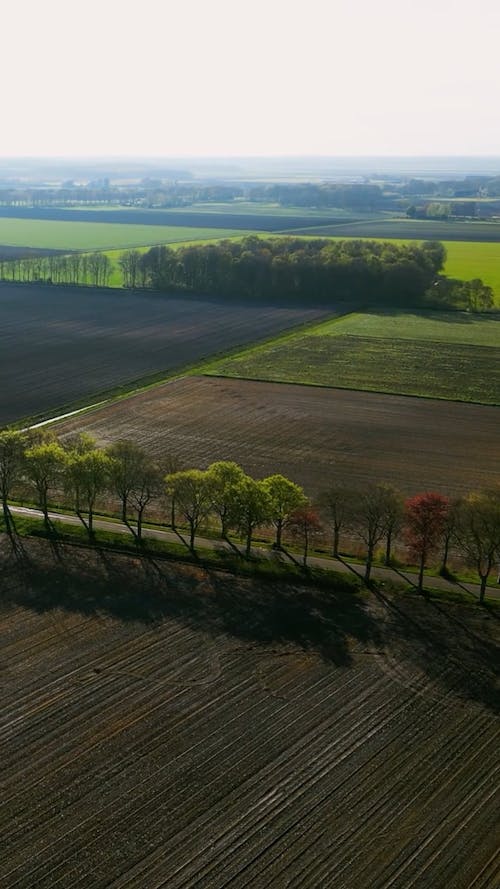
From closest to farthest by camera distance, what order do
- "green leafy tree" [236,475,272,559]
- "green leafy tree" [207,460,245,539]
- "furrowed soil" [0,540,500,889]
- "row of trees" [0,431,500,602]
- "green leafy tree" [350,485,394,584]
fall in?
"furrowed soil" [0,540,500,889] < "row of trees" [0,431,500,602] < "green leafy tree" [350,485,394,584] < "green leafy tree" [236,475,272,559] < "green leafy tree" [207,460,245,539]

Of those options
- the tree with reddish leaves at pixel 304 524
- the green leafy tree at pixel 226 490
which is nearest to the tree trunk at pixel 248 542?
the green leafy tree at pixel 226 490

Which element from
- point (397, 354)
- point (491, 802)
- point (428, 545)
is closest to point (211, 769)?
point (491, 802)

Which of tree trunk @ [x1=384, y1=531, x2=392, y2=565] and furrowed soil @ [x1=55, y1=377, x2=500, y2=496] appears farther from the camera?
furrowed soil @ [x1=55, y1=377, x2=500, y2=496]

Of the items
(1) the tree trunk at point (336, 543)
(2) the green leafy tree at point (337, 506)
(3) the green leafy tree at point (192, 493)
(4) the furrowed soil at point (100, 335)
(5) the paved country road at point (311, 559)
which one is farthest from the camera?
(4) the furrowed soil at point (100, 335)

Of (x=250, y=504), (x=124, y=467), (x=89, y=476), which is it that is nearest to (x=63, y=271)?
(x=124, y=467)

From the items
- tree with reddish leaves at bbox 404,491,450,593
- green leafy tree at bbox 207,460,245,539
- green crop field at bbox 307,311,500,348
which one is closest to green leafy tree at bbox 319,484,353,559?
tree with reddish leaves at bbox 404,491,450,593

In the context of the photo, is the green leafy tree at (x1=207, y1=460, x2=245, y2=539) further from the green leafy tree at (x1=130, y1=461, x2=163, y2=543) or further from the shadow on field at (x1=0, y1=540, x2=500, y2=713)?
the green leafy tree at (x1=130, y1=461, x2=163, y2=543)

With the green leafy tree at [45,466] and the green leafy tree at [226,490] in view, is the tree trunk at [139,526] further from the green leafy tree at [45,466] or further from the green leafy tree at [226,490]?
the green leafy tree at [45,466]
